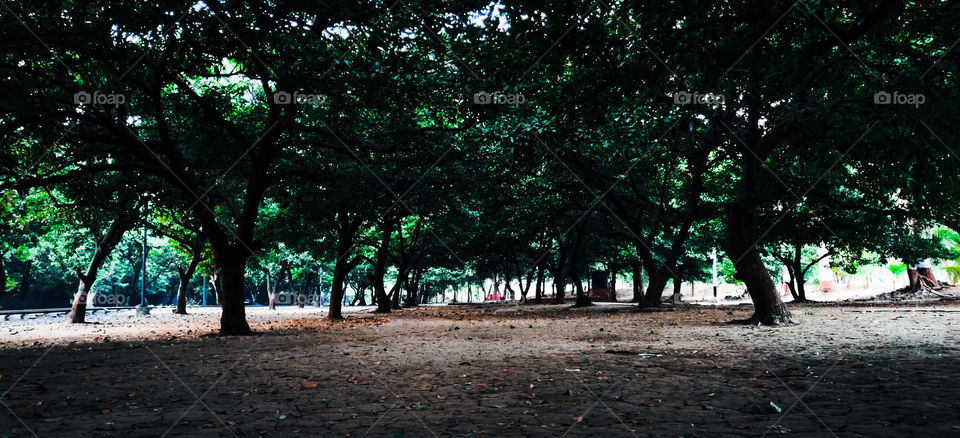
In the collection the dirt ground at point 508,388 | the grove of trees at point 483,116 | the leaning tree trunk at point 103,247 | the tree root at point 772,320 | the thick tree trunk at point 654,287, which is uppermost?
the grove of trees at point 483,116

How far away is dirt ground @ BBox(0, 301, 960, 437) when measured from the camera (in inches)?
173

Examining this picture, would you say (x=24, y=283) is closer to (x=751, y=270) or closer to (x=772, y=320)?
(x=751, y=270)

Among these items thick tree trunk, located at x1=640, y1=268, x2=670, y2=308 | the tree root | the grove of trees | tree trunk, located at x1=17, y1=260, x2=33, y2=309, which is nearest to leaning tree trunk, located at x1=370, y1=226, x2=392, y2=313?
the grove of trees

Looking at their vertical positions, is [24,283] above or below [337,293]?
above

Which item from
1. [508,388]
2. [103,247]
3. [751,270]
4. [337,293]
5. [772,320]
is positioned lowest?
[508,388]

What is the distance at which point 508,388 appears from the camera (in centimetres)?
602

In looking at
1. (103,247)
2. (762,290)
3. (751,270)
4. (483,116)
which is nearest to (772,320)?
(762,290)

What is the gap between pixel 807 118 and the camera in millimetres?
9281

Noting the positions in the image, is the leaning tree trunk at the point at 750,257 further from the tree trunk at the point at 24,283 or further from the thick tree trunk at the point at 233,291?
the tree trunk at the point at 24,283

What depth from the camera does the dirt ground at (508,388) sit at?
14.4 ft

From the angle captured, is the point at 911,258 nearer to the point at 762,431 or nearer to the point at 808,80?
the point at 808,80

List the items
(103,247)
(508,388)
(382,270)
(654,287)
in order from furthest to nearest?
(382,270), (654,287), (103,247), (508,388)

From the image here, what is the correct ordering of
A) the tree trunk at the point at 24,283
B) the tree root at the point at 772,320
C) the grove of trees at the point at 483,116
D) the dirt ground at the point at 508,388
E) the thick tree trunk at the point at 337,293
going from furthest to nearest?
the tree trunk at the point at 24,283 < the thick tree trunk at the point at 337,293 < the tree root at the point at 772,320 < the grove of trees at the point at 483,116 < the dirt ground at the point at 508,388

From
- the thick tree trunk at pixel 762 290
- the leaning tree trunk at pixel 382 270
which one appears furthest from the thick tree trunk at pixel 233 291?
the thick tree trunk at pixel 762 290
